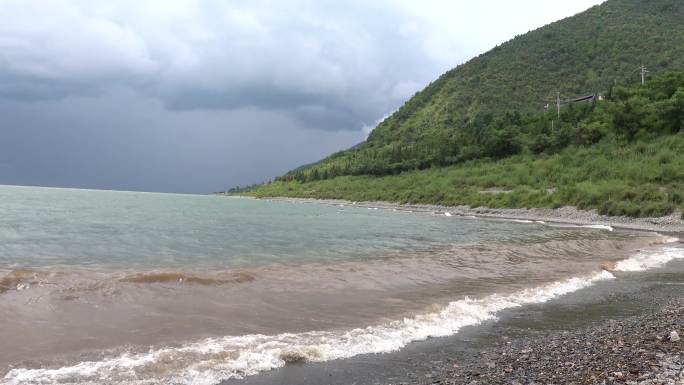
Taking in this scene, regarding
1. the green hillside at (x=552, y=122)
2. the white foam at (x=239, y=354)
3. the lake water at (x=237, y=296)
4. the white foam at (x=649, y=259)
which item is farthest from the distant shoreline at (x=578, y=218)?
the white foam at (x=239, y=354)

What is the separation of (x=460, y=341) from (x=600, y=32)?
161 meters

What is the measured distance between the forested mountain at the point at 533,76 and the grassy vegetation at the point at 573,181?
12.7m

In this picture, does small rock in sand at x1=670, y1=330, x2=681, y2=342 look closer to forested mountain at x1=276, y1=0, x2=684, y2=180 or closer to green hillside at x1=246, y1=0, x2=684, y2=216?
green hillside at x1=246, y1=0, x2=684, y2=216

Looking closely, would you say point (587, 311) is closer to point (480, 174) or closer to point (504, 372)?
point (504, 372)

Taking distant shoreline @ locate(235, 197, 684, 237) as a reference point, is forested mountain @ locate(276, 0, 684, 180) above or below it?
above

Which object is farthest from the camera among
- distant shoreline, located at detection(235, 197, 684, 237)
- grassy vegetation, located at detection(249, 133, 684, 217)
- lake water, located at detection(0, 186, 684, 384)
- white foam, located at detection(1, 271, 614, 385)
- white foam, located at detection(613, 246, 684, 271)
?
grassy vegetation, located at detection(249, 133, 684, 217)

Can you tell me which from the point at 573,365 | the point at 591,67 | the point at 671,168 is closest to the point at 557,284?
the point at 573,365

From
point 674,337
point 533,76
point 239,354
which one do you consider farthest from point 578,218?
point 533,76

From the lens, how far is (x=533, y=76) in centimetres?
14538

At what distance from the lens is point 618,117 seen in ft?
237

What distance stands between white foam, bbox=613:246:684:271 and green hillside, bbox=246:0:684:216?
21945mm

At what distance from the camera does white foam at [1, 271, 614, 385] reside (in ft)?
23.6

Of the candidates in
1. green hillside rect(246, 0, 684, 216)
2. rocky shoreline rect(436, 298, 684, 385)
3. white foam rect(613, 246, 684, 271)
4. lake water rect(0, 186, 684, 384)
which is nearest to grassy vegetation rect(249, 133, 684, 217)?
green hillside rect(246, 0, 684, 216)

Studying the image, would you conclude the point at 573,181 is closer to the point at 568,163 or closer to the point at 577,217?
the point at 568,163
